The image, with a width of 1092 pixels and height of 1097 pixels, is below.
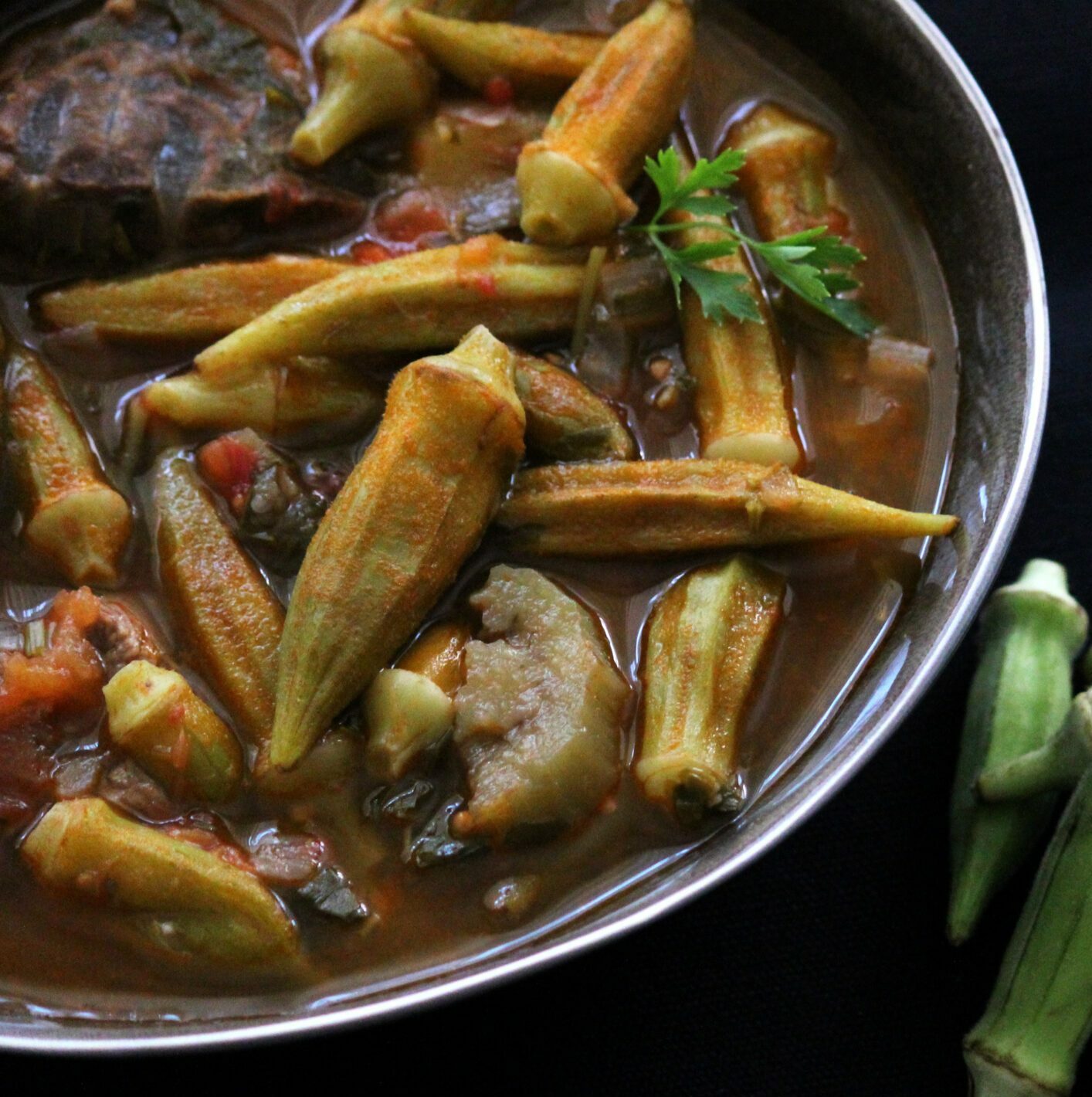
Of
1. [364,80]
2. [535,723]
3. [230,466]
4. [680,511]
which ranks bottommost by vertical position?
[535,723]

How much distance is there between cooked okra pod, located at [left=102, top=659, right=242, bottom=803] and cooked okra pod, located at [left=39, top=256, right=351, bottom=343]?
667mm

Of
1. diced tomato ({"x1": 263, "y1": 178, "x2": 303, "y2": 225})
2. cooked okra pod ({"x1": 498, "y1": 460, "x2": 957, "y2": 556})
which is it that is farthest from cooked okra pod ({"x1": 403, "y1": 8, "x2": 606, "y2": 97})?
cooked okra pod ({"x1": 498, "y1": 460, "x2": 957, "y2": 556})

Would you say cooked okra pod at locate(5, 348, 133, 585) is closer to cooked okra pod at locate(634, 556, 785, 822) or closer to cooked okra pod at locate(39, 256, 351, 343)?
cooked okra pod at locate(39, 256, 351, 343)

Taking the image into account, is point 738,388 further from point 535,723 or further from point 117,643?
point 117,643

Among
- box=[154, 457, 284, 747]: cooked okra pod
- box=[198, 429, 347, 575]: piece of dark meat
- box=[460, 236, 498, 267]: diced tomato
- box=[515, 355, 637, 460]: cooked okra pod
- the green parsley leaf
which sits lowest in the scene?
box=[154, 457, 284, 747]: cooked okra pod

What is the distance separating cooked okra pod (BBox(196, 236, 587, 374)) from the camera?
2.33 m

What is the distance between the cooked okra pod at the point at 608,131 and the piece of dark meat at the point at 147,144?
0.41 meters

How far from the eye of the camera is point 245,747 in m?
2.16

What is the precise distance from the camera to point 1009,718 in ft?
8.07

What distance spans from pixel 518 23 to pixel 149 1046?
207 cm

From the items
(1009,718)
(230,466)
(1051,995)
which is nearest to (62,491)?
(230,466)

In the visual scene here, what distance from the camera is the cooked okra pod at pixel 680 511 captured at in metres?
2.23

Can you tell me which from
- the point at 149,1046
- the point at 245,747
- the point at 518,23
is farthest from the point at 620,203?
the point at 149,1046

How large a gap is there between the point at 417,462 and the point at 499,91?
0.96 m
